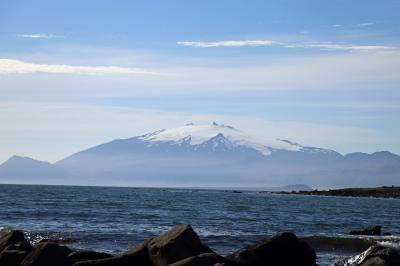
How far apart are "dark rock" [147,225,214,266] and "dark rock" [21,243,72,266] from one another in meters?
2.43

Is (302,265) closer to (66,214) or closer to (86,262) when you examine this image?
(86,262)

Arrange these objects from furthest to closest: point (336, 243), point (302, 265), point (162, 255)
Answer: point (336, 243) → point (302, 265) → point (162, 255)

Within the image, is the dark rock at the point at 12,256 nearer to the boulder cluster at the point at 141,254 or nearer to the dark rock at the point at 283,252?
the boulder cluster at the point at 141,254

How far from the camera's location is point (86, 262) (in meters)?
20.5

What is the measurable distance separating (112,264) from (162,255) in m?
1.47

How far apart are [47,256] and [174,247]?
3595 millimetres

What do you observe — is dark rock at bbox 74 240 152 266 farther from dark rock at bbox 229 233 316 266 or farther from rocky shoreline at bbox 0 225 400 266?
dark rock at bbox 229 233 316 266

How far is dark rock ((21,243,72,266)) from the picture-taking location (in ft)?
66.5

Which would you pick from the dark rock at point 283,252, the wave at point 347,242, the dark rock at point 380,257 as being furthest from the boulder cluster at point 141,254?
the wave at point 347,242

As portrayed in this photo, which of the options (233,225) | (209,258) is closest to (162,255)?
(209,258)

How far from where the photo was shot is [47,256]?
67.2 feet

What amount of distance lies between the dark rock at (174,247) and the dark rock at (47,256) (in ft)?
7.98

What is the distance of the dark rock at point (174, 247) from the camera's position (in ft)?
65.7

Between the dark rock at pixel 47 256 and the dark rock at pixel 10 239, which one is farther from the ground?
the dark rock at pixel 10 239
